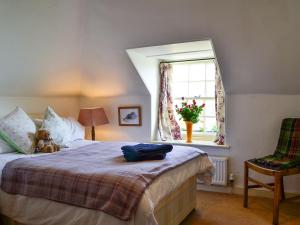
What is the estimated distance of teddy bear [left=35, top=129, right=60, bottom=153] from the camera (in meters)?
2.80

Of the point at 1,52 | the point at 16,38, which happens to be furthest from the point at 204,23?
the point at 1,52

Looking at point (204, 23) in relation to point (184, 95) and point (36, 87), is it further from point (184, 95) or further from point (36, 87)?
point (36, 87)

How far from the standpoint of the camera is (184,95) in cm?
418

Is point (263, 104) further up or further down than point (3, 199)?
further up

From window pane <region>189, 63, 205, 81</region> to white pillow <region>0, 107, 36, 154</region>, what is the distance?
2.35 metres

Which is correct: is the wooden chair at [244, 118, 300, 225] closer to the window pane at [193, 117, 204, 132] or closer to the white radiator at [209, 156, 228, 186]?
the white radiator at [209, 156, 228, 186]

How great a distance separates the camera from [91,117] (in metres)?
3.90

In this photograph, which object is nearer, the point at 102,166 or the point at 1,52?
the point at 102,166

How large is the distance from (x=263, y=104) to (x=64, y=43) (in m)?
2.50

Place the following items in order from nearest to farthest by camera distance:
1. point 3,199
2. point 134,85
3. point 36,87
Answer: point 3,199 < point 36,87 < point 134,85

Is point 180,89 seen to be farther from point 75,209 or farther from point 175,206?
point 75,209

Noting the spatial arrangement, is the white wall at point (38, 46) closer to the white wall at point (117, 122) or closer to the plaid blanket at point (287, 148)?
the white wall at point (117, 122)

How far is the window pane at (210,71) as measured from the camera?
394 cm

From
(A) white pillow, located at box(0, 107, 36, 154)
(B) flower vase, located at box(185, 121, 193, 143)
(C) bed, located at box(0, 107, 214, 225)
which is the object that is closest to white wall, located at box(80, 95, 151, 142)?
(B) flower vase, located at box(185, 121, 193, 143)
